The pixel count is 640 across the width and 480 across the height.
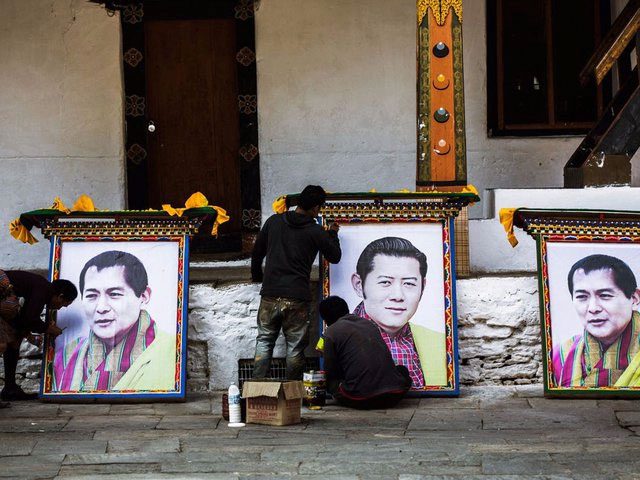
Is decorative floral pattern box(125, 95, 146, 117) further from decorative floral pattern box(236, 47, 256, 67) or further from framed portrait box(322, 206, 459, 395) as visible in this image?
framed portrait box(322, 206, 459, 395)

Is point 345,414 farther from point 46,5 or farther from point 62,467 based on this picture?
point 46,5

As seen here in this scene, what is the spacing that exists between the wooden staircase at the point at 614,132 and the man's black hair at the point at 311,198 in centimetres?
247

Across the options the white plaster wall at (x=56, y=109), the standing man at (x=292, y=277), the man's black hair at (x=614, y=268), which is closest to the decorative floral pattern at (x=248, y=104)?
the white plaster wall at (x=56, y=109)

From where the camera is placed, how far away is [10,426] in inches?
324

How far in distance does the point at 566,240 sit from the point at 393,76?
299 cm

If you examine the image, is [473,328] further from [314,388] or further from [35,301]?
[35,301]

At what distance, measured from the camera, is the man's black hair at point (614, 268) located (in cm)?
920

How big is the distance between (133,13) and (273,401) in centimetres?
484

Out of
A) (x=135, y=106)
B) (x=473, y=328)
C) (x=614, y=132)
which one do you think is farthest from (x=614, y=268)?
(x=135, y=106)

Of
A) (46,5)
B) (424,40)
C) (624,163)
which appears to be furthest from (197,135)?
(624,163)

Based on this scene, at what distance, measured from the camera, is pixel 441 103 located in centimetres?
978

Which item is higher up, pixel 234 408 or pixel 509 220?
pixel 509 220

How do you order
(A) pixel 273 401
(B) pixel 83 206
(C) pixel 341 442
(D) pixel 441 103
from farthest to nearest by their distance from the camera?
(D) pixel 441 103 → (B) pixel 83 206 → (A) pixel 273 401 → (C) pixel 341 442

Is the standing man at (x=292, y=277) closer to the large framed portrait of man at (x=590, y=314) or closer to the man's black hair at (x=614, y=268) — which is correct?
the large framed portrait of man at (x=590, y=314)
